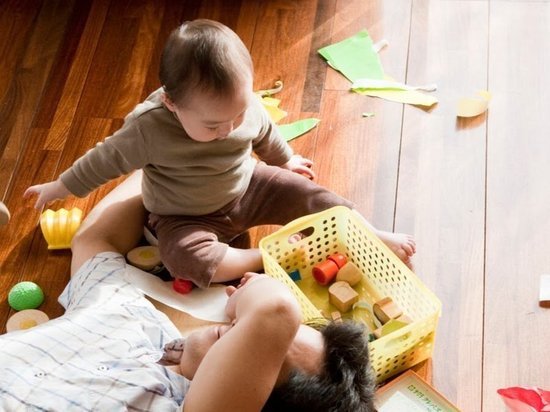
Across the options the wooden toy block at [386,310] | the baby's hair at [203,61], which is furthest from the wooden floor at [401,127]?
the baby's hair at [203,61]

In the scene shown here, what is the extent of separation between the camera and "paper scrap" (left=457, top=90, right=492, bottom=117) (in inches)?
76.9

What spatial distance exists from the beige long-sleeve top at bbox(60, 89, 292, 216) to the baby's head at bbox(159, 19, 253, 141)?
0.30 ft

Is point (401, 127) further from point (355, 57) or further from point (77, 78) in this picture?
point (77, 78)

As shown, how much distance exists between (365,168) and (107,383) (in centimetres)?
79

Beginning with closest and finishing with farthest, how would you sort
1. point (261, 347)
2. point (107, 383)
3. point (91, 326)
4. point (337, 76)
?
1. point (261, 347)
2. point (107, 383)
3. point (91, 326)
4. point (337, 76)

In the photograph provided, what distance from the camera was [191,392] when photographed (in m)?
1.22

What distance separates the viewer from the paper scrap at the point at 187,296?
1663mm

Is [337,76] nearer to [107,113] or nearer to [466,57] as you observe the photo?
[466,57]

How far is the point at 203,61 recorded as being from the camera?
1.41 m

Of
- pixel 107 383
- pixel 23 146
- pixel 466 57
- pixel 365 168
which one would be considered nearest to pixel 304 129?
pixel 365 168

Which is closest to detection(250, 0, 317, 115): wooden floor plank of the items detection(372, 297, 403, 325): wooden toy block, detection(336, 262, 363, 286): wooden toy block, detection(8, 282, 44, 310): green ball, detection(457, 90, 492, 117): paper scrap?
detection(457, 90, 492, 117): paper scrap

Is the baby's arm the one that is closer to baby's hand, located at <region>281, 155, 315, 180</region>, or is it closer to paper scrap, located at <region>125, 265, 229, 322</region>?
baby's hand, located at <region>281, 155, 315, 180</region>

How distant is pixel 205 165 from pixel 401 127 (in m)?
0.53

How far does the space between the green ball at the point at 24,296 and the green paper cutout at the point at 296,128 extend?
1.99 ft
